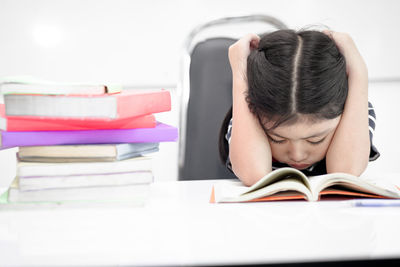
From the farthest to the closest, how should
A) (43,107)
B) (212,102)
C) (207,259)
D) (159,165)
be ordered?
(159,165), (212,102), (43,107), (207,259)

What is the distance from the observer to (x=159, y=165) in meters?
1.87

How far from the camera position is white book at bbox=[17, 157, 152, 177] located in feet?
2.06

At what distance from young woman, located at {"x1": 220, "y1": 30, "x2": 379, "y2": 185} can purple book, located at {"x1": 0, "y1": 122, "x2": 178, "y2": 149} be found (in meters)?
0.28

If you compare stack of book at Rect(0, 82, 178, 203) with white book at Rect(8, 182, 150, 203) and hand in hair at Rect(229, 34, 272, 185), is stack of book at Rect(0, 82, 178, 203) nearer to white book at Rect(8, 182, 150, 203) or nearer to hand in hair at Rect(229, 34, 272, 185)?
white book at Rect(8, 182, 150, 203)

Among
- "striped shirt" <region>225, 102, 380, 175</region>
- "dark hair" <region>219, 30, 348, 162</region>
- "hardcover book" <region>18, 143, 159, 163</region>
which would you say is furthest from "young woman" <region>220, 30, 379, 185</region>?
"hardcover book" <region>18, 143, 159, 163</region>

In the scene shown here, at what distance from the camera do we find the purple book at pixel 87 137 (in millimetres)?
644

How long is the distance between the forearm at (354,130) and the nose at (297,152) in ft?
0.34

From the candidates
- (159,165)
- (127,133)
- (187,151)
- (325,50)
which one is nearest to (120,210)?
(127,133)

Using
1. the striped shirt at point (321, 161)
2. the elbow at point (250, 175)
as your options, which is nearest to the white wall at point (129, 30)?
the striped shirt at point (321, 161)

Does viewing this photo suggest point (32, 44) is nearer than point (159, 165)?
Yes

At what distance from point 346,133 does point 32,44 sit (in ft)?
4.42

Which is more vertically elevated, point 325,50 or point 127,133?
point 325,50

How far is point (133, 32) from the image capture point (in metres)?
1.73

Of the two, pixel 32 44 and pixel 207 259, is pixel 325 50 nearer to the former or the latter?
pixel 207 259
